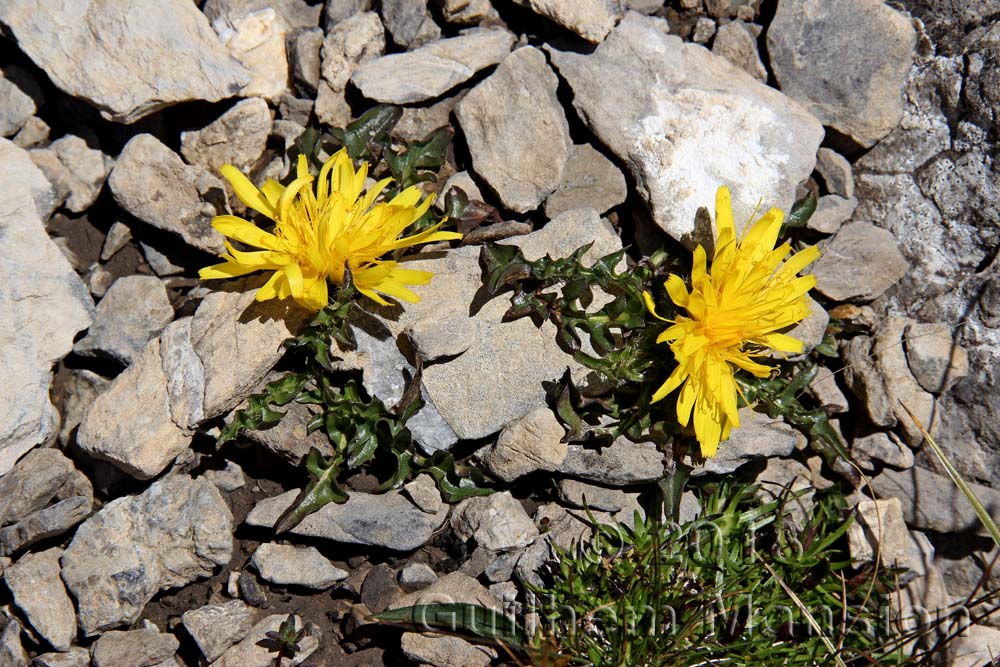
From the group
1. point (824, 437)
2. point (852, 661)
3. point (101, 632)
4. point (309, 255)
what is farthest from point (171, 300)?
point (852, 661)

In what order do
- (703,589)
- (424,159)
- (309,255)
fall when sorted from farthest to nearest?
(424,159) → (703,589) → (309,255)

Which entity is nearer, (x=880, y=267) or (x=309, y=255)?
(x=309, y=255)

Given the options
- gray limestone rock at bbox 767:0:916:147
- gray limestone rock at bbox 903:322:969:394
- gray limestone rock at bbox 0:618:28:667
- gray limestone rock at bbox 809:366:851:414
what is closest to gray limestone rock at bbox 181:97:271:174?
gray limestone rock at bbox 0:618:28:667

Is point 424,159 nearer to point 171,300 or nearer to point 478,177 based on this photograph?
point 478,177

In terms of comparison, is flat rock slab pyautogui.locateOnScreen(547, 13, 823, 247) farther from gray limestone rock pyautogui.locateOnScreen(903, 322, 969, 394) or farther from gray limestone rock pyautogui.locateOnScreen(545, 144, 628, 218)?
gray limestone rock pyautogui.locateOnScreen(903, 322, 969, 394)

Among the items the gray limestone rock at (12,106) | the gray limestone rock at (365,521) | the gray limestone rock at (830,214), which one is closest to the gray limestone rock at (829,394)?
the gray limestone rock at (830,214)

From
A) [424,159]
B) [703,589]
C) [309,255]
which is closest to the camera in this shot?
[309,255]

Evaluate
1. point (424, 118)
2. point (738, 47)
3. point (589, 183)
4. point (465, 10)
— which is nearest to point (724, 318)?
point (589, 183)
